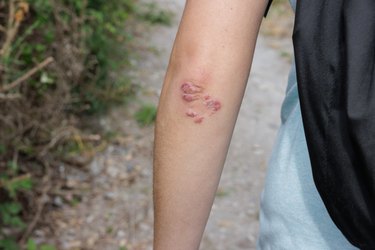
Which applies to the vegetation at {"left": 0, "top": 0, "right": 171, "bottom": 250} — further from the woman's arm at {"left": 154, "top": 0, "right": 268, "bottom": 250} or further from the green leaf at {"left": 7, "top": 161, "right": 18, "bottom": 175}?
the woman's arm at {"left": 154, "top": 0, "right": 268, "bottom": 250}

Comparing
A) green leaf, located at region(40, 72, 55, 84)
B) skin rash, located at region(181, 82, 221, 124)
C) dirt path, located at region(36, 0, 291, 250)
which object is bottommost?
dirt path, located at region(36, 0, 291, 250)

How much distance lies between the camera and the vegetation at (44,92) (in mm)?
2688

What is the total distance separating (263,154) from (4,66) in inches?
70.1

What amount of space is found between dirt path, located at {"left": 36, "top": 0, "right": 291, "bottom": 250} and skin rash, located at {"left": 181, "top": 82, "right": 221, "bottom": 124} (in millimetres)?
2009

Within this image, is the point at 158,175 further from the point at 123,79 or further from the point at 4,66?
the point at 123,79

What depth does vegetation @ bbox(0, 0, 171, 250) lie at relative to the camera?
106 inches

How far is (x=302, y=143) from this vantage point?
0.98m

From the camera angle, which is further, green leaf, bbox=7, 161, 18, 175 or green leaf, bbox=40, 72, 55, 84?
green leaf, bbox=40, 72, 55, 84

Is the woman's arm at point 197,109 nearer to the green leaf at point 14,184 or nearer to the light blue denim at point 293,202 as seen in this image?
the light blue denim at point 293,202

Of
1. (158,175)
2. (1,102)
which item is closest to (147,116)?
(1,102)

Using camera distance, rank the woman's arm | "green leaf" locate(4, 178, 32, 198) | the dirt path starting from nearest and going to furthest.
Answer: the woman's arm, "green leaf" locate(4, 178, 32, 198), the dirt path

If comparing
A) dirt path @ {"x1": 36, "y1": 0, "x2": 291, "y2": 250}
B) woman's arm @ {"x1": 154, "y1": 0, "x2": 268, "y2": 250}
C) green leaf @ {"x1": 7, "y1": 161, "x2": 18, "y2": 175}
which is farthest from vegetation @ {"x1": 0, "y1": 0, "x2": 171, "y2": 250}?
woman's arm @ {"x1": 154, "y1": 0, "x2": 268, "y2": 250}

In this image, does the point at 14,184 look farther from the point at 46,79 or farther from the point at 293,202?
the point at 293,202

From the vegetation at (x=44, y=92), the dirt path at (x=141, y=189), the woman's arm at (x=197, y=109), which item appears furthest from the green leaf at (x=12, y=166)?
the woman's arm at (x=197, y=109)
